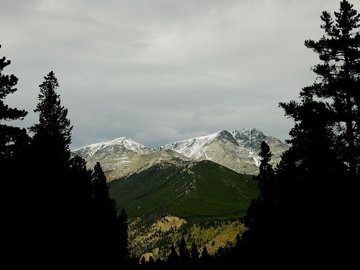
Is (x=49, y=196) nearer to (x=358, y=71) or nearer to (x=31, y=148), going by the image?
(x=31, y=148)

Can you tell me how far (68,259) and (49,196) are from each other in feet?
17.2

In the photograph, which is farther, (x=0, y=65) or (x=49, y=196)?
(x=0, y=65)

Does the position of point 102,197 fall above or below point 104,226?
above

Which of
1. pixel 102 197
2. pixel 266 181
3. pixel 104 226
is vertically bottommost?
pixel 104 226

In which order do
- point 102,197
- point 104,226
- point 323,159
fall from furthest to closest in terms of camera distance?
point 102,197 → point 104,226 → point 323,159

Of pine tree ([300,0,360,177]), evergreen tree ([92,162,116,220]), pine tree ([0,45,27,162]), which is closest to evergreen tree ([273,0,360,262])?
pine tree ([300,0,360,177])

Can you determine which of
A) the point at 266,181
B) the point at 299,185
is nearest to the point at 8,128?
the point at 299,185

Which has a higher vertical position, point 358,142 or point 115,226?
point 358,142

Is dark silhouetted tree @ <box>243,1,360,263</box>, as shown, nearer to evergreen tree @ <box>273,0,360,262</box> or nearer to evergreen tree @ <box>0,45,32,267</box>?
evergreen tree @ <box>273,0,360,262</box>

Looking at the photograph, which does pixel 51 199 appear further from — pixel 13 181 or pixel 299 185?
pixel 299 185

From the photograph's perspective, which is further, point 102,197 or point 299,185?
point 102,197

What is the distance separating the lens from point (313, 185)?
966 inches

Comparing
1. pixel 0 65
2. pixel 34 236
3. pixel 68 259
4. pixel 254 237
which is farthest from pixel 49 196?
pixel 254 237

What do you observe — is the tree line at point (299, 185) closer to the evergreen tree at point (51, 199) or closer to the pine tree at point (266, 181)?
the evergreen tree at point (51, 199)
